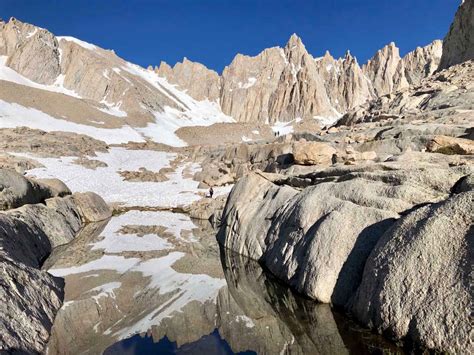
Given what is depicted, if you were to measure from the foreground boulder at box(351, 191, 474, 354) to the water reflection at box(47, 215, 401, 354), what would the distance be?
0.71 meters

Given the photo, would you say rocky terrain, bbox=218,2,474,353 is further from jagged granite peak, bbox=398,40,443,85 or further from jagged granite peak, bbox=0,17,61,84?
jagged granite peak, bbox=398,40,443,85

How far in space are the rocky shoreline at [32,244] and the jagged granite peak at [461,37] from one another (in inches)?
2986

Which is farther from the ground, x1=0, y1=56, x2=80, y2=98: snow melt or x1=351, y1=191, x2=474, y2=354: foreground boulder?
x1=0, y1=56, x2=80, y2=98: snow melt

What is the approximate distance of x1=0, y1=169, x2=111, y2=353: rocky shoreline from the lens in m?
8.41

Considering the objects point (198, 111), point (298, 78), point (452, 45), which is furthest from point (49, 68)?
point (452, 45)

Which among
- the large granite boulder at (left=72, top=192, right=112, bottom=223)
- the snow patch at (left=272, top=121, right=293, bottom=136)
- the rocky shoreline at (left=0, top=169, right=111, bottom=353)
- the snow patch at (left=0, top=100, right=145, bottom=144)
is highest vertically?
the snow patch at (left=272, top=121, right=293, bottom=136)

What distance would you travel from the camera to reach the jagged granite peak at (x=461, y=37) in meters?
69.8

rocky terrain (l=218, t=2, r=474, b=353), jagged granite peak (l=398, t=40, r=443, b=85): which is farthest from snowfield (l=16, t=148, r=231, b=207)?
jagged granite peak (l=398, t=40, r=443, b=85)

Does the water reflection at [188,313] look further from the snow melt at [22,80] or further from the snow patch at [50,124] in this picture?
the snow melt at [22,80]

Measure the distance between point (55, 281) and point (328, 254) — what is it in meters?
9.93

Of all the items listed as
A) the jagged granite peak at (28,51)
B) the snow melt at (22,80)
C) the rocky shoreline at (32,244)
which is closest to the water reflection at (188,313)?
the rocky shoreline at (32,244)

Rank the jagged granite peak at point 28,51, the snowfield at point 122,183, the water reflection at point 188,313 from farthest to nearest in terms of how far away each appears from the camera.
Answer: the jagged granite peak at point 28,51 < the snowfield at point 122,183 < the water reflection at point 188,313

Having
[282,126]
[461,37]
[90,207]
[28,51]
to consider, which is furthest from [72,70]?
[90,207]

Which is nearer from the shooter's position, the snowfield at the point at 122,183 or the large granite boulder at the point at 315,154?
the large granite boulder at the point at 315,154
